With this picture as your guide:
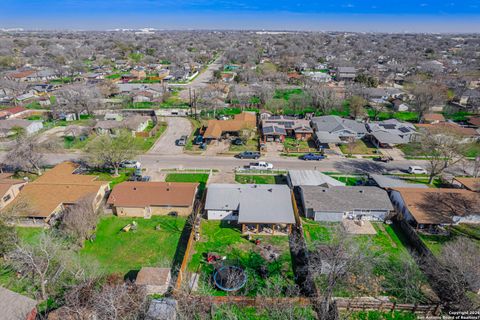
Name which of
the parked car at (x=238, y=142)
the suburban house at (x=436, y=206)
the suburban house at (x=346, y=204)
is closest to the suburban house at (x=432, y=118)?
the suburban house at (x=436, y=206)

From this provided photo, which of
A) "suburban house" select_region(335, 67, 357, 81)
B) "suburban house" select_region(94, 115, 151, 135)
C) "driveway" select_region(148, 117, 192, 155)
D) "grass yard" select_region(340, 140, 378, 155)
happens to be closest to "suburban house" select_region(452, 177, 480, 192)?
"grass yard" select_region(340, 140, 378, 155)

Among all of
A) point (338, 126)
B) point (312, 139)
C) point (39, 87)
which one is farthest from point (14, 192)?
point (39, 87)

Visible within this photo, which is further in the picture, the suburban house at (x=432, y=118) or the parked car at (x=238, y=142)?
the suburban house at (x=432, y=118)

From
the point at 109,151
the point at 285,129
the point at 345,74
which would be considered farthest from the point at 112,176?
the point at 345,74

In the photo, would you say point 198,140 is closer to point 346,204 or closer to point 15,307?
point 346,204

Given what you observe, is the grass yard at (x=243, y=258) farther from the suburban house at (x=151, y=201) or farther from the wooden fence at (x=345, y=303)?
the suburban house at (x=151, y=201)
